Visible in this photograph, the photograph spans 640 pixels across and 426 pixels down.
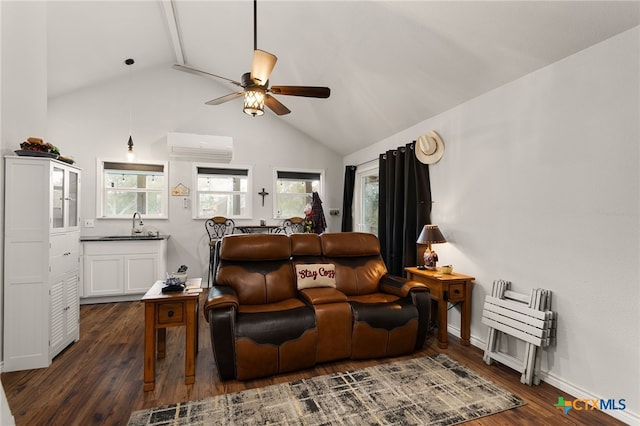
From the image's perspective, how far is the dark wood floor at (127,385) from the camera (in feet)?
6.52

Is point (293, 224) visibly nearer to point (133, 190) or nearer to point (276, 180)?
point (276, 180)

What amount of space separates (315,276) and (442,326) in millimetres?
1345

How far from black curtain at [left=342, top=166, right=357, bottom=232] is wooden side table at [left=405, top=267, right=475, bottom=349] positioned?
8.83 feet

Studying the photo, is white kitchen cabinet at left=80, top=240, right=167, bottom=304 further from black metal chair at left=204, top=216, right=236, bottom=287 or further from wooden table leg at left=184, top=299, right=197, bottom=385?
wooden table leg at left=184, top=299, right=197, bottom=385

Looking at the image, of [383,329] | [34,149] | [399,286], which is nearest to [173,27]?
[34,149]

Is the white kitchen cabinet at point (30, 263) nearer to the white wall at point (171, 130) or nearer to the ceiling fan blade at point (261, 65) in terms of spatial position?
the ceiling fan blade at point (261, 65)

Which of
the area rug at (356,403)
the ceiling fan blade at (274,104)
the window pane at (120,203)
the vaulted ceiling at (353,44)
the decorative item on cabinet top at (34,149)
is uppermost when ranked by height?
the vaulted ceiling at (353,44)

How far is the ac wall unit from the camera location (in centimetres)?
502

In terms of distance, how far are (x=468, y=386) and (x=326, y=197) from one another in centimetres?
420

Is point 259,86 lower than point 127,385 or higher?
higher

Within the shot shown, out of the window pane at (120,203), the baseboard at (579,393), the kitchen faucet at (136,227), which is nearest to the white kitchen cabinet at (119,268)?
the kitchen faucet at (136,227)

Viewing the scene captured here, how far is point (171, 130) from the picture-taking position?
5.20 metres

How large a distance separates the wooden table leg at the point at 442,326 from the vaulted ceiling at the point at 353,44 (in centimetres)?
212

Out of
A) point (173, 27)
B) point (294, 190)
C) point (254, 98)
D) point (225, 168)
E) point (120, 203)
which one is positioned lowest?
point (120, 203)
